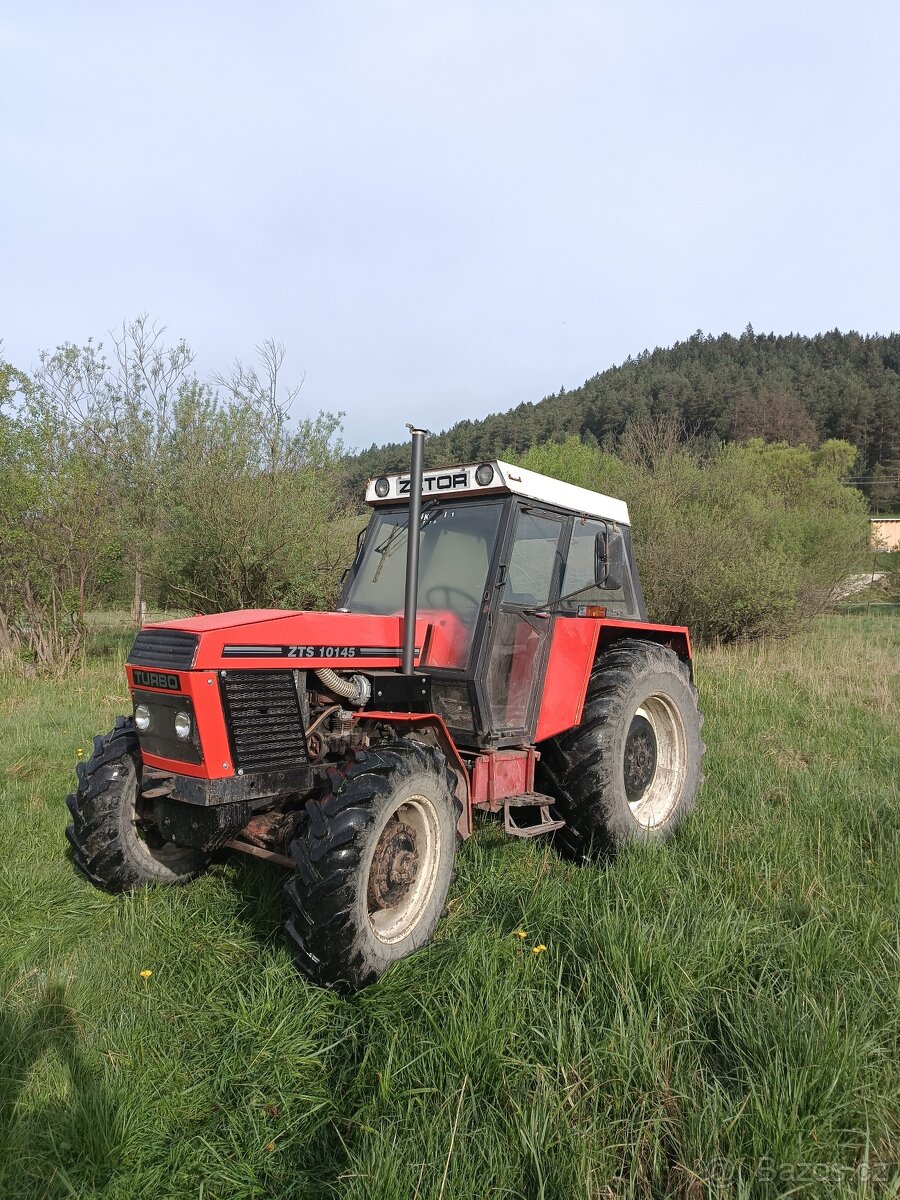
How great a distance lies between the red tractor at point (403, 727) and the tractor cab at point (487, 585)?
11 mm

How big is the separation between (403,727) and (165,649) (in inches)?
41.8

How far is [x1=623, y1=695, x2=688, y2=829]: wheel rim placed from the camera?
170 inches

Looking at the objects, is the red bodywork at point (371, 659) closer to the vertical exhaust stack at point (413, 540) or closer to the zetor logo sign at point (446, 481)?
the vertical exhaust stack at point (413, 540)

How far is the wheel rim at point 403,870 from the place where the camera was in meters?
2.94

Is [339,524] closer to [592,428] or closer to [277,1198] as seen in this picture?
[277,1198]

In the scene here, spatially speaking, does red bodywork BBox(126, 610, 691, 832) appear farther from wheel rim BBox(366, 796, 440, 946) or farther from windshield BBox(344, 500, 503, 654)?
wheel rim BBox(366, 796, 440, 946)

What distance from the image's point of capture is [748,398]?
54344 millimetres

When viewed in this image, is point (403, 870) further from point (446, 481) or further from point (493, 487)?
point (446, 481)

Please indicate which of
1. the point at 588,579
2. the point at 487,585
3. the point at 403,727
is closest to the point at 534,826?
the point at 403,727

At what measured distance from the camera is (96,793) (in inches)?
132

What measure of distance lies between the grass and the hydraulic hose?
99cm

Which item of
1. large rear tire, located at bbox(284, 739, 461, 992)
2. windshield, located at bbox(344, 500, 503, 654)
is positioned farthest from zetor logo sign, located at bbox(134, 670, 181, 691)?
windshield, located at bbox(344, 500, 503, 654)

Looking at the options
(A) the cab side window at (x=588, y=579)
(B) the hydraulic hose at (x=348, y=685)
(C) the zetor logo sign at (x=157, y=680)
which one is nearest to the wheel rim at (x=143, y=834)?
Result: (C) the zetor logo sign at (x=157, y=680)

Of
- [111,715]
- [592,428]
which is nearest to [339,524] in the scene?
[111,715]
